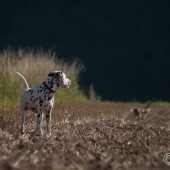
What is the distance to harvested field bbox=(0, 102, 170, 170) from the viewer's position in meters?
5.91

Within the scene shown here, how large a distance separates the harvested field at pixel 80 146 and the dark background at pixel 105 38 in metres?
18.5

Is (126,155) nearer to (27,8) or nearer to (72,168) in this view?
(72,168)

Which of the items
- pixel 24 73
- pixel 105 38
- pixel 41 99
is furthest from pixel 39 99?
pixel 105 38

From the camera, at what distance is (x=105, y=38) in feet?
105

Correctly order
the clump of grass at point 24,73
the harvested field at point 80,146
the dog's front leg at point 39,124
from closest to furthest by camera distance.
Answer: the harvested field at point 80,146, the dog's front leg at point 39,124, the clump of grass at point 24,73

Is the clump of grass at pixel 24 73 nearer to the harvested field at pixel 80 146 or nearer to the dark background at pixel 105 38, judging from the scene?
the harvested field at pixel 80 146

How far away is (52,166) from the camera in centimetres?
545

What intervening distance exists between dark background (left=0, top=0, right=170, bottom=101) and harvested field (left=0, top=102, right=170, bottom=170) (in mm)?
18459

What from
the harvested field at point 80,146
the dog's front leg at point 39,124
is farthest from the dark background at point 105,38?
the dog's front leg at point 39,124

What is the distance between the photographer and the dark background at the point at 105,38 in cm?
2981

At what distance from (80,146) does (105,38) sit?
24732mm

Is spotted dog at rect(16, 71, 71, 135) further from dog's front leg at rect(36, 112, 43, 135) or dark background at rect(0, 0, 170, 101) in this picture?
dark background at rect(0, 0, 170, 101)

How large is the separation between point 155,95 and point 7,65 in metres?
14.0

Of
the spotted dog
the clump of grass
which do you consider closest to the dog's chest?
the spotted dog
